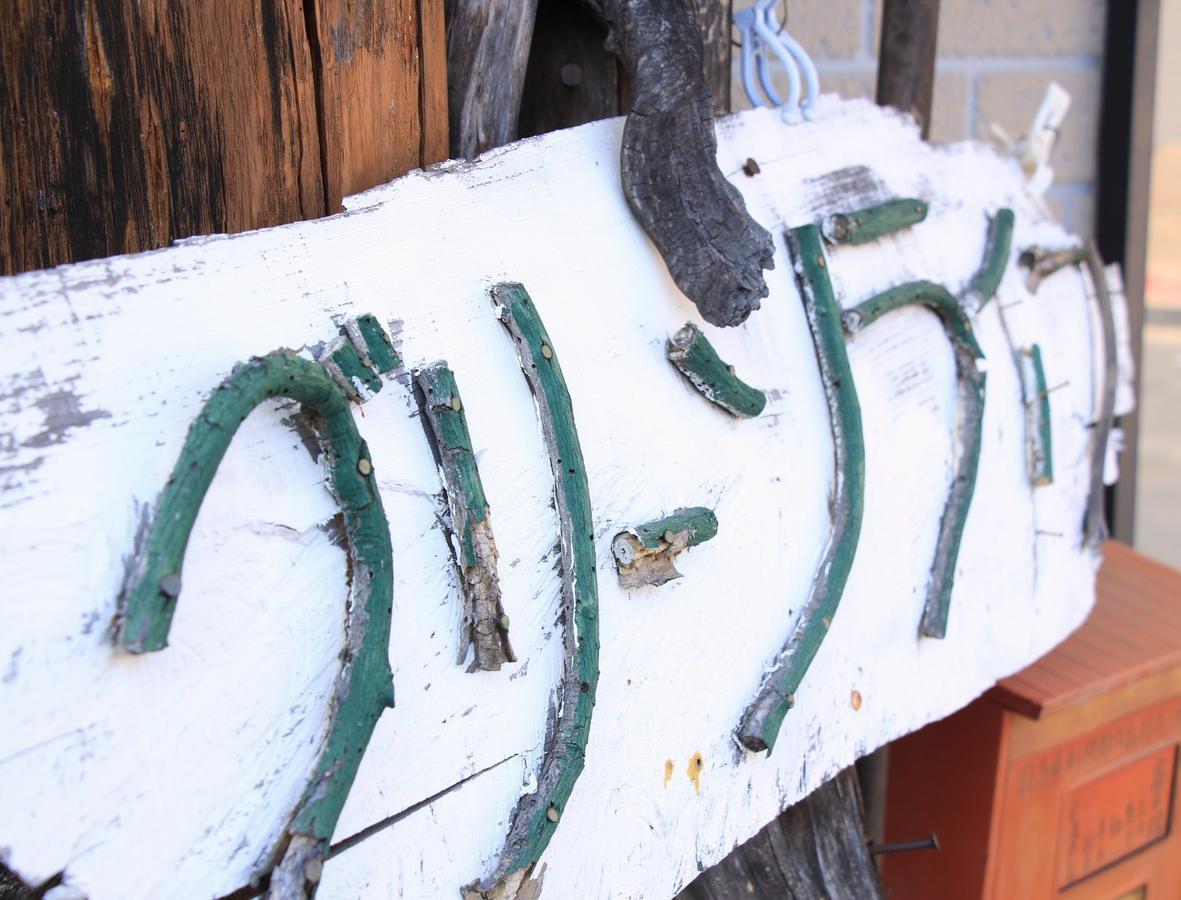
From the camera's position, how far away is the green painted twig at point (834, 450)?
84cm

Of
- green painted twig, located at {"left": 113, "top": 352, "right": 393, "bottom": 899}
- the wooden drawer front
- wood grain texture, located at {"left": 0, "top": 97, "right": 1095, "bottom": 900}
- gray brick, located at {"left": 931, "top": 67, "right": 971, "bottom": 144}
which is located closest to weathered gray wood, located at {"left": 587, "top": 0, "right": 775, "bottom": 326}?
wood grain texture, located at {"left": 0, "top": 97, "right": 1095, "bottom": 900}

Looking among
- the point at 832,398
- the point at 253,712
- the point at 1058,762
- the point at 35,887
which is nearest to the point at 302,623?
the point at 253,712

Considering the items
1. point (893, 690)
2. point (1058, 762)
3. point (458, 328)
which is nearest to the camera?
point (458, 328)

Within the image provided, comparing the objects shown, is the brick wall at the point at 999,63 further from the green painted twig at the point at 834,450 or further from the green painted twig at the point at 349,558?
Answer: the green painted twig at the point at 349,558

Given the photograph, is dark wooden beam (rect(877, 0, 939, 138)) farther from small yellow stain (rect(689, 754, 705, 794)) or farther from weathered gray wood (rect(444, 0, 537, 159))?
small yellow stain (rect(689, 754, 705, 794))

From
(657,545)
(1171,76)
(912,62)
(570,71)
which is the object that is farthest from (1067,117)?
(1171,76)

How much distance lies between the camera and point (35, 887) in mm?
531

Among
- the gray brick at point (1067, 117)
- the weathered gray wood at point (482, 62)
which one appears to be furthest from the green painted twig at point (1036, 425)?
the gray brick at point (1067, 117)

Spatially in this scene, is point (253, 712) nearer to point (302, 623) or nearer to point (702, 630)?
point (302, 623)

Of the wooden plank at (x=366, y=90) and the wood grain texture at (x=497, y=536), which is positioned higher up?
the wooden plank at (x=366, y=90)

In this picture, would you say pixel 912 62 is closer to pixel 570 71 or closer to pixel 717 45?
pixel 717 45

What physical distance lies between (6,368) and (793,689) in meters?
0.54

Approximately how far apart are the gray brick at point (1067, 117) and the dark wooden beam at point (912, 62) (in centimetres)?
59

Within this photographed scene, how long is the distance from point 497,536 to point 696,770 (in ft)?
0.76
